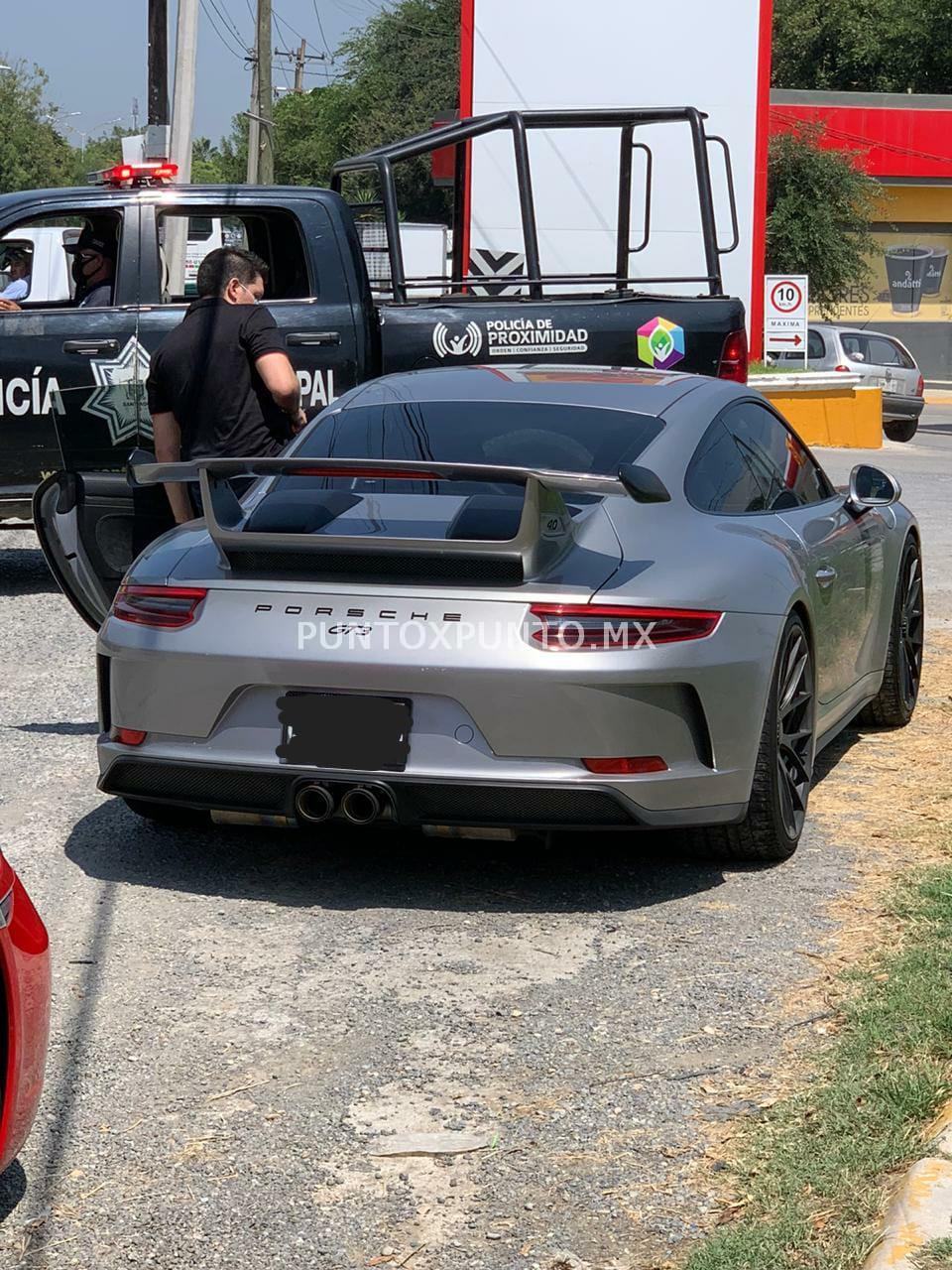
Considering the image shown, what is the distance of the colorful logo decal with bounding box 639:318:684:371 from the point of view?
990cm

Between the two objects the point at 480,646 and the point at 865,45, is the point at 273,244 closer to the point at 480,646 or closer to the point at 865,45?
the point at 480,646

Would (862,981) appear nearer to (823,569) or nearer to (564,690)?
(564,690)

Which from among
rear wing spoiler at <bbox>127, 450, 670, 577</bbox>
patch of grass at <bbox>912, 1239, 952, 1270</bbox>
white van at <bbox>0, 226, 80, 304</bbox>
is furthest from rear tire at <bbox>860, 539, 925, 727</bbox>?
white van at <bbox>0, 226, 80, 304</bbox>

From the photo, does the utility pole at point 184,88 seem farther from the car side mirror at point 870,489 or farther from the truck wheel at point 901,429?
the truck wheel at point 901,429

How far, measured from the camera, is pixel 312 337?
32.6ft

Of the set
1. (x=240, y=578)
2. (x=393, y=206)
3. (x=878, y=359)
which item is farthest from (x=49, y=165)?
(x=240, y=578)

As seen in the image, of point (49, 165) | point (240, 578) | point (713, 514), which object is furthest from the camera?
point (49, 165)

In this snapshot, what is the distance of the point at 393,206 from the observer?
1012 cm

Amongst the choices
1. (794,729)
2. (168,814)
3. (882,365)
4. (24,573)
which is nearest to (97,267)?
(24,573)

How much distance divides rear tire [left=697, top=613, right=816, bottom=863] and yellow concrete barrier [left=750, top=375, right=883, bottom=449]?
54.3 feet

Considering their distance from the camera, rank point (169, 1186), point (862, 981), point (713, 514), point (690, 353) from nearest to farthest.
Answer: point (169, 1186) → point (862, 981) → point (713, 514) → point (690, 353)

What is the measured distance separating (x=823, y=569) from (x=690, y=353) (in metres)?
4.21

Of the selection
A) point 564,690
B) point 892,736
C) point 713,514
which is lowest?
point 892,736

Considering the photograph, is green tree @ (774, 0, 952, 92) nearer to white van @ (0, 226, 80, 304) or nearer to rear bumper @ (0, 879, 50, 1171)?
white van @ (0, 226, 80, 304)
